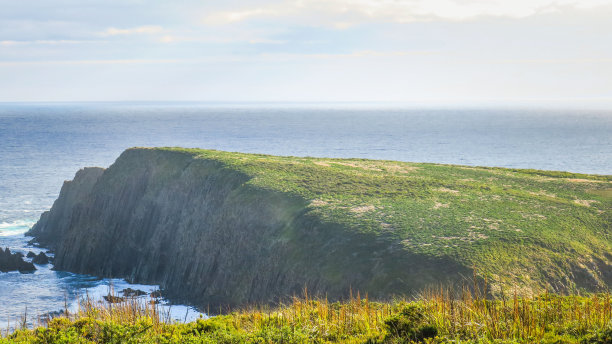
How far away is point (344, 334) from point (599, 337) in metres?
6.86

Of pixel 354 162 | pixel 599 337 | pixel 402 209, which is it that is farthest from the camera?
pixel 354 162

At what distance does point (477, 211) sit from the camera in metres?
38.1

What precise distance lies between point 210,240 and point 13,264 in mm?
24067

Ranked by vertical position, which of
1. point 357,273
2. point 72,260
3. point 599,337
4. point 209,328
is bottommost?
point 72,260

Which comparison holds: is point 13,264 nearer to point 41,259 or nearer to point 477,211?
point 41,259

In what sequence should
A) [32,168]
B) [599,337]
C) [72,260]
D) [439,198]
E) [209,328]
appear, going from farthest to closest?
1. [32,168]
2. [72,260]
3. [439,198]
4. [209,328]
5. [599,337]

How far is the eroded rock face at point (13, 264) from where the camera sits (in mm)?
51375

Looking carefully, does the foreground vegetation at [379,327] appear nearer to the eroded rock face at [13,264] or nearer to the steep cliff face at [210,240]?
the steep cliff face at [210,240]

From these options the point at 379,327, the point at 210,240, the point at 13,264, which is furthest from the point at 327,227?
the point at 13,264

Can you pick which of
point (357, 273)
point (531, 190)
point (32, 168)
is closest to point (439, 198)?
point (531, 190)

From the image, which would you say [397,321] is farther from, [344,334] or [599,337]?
[599,337]

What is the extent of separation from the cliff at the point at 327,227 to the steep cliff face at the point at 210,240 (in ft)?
0.39

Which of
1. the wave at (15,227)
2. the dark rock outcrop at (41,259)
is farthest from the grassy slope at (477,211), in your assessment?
the wave at (15,227)

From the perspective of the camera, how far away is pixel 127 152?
198 feet
